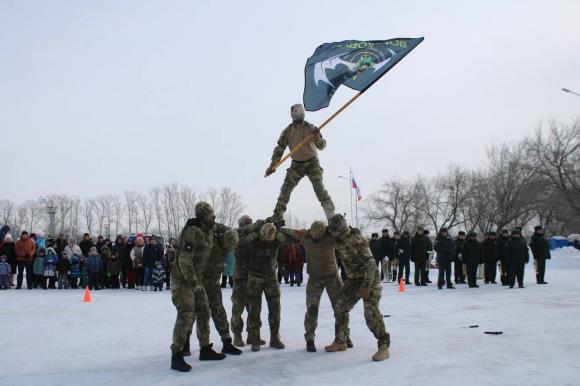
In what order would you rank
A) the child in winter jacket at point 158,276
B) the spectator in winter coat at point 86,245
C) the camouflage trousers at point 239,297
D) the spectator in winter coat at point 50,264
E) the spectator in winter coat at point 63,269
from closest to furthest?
the camouflage trousers at point 239,297 → the child in winter jacket at point 158,276 → the spectator in winter coat at point 50,264 → the spectator in winter coat at point 63,269 → the spectator in winter coat at point 86,245

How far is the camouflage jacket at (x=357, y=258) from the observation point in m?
7.92

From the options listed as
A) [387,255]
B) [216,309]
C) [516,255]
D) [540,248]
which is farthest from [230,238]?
[387,255]

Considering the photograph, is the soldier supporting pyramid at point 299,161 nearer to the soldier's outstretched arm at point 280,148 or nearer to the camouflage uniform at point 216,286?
the soldier's outstretched arm at point 280,148

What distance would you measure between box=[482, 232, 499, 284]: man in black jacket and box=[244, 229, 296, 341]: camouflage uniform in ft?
37.2

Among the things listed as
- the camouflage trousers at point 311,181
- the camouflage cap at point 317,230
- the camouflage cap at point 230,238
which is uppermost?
the camouflage trousers at point 311,181

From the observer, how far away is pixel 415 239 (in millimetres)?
19250

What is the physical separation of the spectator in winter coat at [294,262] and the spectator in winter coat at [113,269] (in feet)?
19.8

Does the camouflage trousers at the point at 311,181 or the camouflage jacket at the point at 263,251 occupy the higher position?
the camouflage trousers at the point at 311,181

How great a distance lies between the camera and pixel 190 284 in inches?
295

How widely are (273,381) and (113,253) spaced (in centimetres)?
1471

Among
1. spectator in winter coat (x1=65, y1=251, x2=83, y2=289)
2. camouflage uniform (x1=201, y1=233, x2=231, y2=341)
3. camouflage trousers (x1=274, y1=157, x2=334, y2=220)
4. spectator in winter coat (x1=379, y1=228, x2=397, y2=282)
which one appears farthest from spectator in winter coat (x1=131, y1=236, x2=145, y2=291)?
camouflage uniform (x1=201, y1=233, x2=231, y2=341)

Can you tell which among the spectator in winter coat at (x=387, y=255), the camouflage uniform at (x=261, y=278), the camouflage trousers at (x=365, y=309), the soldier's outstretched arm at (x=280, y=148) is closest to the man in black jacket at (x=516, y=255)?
the spectator in winter coat at (x=387, y=255)

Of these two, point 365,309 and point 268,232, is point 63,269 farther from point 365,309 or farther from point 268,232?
point 365,309

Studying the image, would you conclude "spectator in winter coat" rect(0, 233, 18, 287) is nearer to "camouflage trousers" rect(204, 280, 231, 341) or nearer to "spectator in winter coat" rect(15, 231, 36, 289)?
"spectator in winter coat" rect(15, 231, 36, 289)
